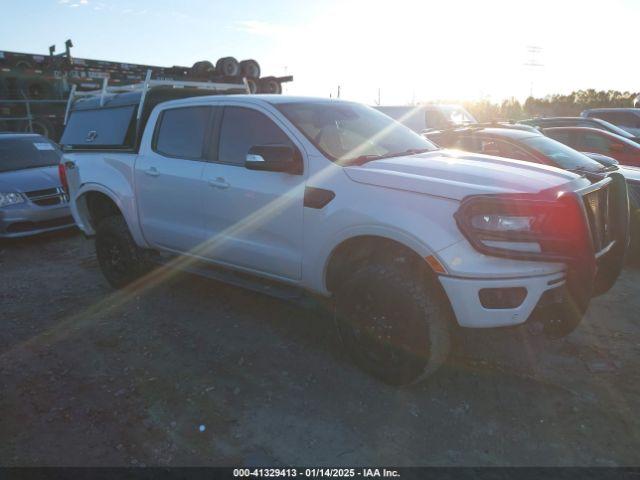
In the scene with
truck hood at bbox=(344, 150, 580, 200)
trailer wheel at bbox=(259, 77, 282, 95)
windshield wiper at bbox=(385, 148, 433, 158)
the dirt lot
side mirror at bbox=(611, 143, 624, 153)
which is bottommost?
the dirt lot

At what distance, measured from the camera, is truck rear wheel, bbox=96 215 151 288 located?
484cm

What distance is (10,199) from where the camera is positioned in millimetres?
6867

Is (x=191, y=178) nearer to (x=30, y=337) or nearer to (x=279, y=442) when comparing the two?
(x=30, y=337)

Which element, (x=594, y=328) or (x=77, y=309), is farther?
(x=77, y=309)

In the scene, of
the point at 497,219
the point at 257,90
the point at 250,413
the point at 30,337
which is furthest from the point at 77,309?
the point at 257,90

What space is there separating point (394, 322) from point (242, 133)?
1906 mm

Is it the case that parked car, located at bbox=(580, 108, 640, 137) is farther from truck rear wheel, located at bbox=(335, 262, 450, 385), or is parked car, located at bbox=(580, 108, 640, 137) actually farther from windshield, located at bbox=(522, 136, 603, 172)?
truck rear wheel, located at bbox=(335, 262, 450, 385)

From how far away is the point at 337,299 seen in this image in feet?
10.7

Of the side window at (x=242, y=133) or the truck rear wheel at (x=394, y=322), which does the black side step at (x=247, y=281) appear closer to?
the truck rear wheel at (x=394, y=322)

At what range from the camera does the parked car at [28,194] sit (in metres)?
6.84

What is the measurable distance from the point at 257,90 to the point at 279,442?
15.9 m

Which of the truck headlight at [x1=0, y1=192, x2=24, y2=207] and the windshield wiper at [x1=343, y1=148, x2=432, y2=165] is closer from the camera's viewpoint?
the windshield wiper at [x1=343, y1=148, x2=432, y2=165]

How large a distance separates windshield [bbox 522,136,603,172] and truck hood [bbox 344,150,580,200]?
8.06 ft

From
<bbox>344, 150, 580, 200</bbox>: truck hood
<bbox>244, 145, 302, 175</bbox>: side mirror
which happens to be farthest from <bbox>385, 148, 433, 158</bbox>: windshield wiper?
<bbox>244, 145, 302, 175</bbox>: side mirror
